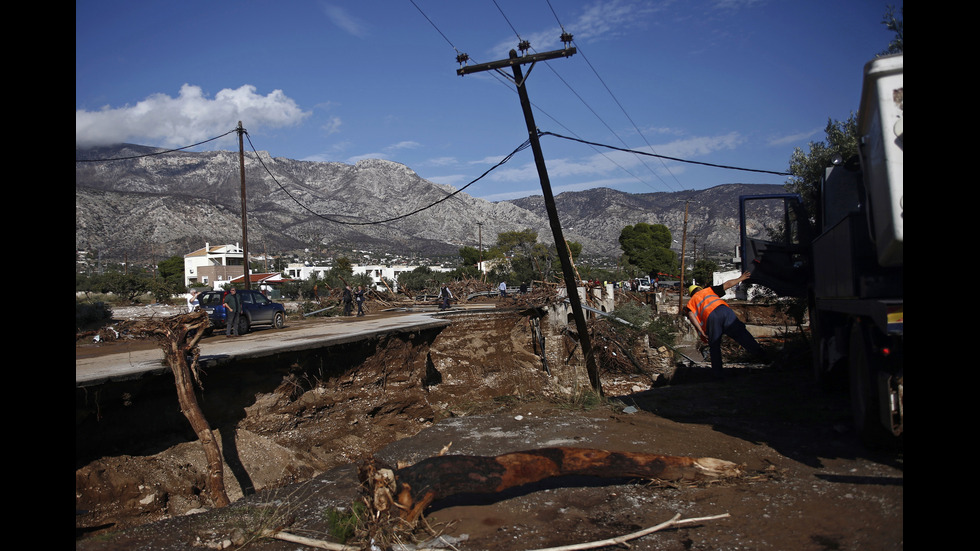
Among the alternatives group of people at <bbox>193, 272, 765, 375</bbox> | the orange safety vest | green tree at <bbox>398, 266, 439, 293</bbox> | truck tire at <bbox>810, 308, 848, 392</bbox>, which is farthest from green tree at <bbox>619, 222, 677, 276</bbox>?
truck tire at <bbox>810, 308, 848, 392</bbox>

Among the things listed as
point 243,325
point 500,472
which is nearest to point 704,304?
point 500,472

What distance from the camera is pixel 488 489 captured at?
5.25 meters

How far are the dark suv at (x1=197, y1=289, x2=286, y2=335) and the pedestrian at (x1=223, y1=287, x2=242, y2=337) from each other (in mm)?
189

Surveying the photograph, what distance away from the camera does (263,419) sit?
1077 cm

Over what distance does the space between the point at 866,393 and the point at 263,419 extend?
9.37 metres

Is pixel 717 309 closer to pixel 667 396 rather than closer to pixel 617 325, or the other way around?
pixel 667 396

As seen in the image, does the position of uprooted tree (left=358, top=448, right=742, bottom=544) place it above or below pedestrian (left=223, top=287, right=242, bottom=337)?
below

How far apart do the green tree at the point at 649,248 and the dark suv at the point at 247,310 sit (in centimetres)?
6558

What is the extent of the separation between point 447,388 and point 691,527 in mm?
12542

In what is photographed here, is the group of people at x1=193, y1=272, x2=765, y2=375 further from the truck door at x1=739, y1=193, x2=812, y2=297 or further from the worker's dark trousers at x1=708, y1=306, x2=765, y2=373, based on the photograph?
the truck door at x1=739, y1=193, x2=812, y2=297

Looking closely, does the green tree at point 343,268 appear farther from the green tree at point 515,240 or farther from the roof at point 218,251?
the green tree at point 515,240

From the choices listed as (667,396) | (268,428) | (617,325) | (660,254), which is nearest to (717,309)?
(667,396)

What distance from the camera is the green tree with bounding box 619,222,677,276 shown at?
86.4 m

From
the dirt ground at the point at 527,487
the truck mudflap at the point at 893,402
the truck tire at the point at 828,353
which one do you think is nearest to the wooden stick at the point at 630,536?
the dirt ground at the point at 527,487
